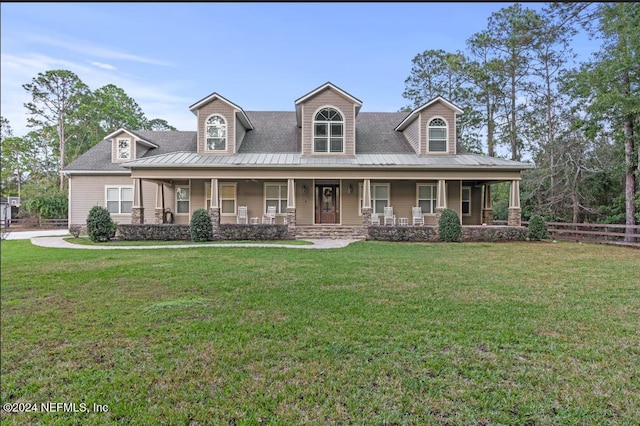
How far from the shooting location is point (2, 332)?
400cm

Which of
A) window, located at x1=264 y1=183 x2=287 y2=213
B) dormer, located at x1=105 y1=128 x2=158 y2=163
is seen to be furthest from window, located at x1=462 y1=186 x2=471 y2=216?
dormer, located at x1=105 y1=128 x2=158 y2=163

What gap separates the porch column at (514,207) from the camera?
→ 14750 millimetres

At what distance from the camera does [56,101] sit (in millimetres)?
32188

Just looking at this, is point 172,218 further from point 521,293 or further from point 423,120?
point 521,293

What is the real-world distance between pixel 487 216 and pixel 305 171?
9331 millimetres

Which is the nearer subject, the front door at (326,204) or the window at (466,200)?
the front door at (326,204)

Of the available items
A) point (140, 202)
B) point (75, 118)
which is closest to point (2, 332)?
point (140, 202)

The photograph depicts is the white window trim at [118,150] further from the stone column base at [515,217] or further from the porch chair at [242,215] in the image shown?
the stone column base at [515,217]

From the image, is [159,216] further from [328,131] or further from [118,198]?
[328,131]

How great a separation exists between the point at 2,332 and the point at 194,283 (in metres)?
2.75

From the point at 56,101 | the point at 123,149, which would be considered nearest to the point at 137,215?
the point at 123,149

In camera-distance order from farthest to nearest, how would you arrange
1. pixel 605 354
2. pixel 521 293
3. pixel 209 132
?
pixel 209 132 < pixel 521 293 < pixel 605 354

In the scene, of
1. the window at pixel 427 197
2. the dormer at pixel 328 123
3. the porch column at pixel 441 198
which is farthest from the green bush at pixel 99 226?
the window at pixel 427 197

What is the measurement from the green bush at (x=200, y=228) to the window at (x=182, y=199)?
4.25 meters
